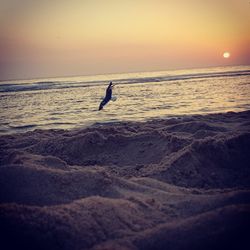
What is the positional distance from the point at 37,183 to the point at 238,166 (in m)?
2.72

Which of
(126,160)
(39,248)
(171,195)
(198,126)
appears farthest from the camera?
(198,126)

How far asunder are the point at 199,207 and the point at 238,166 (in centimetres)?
160

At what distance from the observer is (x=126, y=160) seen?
471 cm

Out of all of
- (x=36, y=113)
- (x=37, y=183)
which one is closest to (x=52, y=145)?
(x=37, y=183)

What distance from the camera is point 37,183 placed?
313 centimetres

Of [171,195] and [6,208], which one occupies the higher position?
[6,208]

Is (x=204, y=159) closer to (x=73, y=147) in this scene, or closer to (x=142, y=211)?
(x=142, y=211)

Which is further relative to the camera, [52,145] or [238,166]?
[52,145]

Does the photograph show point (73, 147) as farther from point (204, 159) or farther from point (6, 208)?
point (6, 208)

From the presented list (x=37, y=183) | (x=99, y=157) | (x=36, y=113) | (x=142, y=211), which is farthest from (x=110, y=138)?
(x=36, y=113)

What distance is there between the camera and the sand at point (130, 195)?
6.87 feet

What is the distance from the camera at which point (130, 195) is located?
2.99 metres

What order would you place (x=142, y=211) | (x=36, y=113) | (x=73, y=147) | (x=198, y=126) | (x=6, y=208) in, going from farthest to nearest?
(x=36, y=113), (x=198, y=126), (x=73, y=147), (x=142, y=211), (x=6, y=208)

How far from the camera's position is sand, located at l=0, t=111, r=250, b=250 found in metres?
2.09
